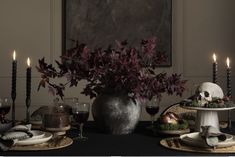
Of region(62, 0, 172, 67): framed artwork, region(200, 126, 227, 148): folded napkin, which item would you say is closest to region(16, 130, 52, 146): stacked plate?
region(200, 126, 227, 148): folded napkin

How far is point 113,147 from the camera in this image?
1.76 metres

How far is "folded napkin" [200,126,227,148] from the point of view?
5.65ft

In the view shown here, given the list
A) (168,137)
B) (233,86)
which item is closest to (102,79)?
(168,137)

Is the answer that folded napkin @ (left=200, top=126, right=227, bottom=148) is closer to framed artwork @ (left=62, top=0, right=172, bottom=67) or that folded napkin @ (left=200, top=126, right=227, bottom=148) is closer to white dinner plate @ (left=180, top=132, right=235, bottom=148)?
white dinner plate @ (left=180, top=132, right=235, bottom=148)

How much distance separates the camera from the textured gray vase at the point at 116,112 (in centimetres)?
203

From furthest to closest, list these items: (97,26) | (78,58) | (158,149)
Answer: (97,26)
(78,58)
(158,149)

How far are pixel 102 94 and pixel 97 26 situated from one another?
213 centimetres

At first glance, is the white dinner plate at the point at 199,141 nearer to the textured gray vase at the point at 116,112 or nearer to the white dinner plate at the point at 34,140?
the textured gray vase at the point at 116,112

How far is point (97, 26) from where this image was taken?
13.5ft

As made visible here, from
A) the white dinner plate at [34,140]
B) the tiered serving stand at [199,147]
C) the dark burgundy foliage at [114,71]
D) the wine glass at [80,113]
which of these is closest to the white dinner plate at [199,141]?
the tiered serving stand at [199,147]

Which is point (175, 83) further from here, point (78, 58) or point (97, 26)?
point (97, 26)

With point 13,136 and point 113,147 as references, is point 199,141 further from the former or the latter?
point 13,136

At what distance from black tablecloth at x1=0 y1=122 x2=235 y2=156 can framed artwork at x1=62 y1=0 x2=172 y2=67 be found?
83.2 inches

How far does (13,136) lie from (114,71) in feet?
1.68
